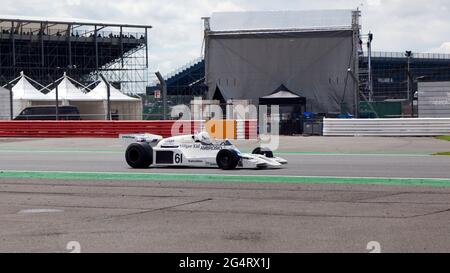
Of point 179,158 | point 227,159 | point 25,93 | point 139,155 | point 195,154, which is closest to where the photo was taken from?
point 227,159

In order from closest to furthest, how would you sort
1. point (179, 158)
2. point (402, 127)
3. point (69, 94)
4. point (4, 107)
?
point (179, 158) < point (402, 127) < point (4, 107) < point (69, 94)

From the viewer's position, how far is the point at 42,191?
13539 mm

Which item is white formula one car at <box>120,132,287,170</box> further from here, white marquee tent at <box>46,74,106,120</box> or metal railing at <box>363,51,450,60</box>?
metal railing at <box>363,51,450,60</box>

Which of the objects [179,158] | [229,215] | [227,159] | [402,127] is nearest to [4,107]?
[402,127]

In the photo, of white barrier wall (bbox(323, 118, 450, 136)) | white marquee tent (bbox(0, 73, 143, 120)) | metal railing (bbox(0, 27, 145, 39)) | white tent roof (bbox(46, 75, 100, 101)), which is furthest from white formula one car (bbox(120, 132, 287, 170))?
metal railing (bbox(0, 27, 145, 39))

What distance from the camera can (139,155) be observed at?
17.4 meters

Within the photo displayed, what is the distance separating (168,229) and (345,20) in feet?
128

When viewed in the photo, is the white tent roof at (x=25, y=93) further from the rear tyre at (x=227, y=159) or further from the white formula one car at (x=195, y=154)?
the rear tyre at (x=227, y=159)

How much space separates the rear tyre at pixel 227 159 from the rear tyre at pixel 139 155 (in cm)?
174

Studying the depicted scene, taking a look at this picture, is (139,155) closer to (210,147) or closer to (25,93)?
(210,147)

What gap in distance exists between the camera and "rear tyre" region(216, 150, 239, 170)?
1655cm

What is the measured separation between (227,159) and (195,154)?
0.90 m
